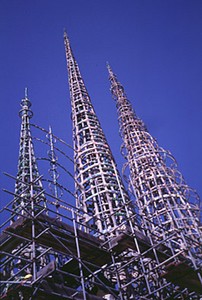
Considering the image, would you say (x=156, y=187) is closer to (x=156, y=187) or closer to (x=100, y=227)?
(x=156, y=187)

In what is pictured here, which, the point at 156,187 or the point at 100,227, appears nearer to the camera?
the point at 100,227

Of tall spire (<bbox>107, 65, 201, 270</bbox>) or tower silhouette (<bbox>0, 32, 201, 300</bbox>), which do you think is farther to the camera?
tall spire (<bbox>107, 65, 201, 270</bbox>)

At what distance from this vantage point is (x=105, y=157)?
93.8 feet

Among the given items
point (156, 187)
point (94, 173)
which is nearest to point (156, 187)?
point (156, 187)

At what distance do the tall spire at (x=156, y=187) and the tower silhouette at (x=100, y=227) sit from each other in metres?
0.09

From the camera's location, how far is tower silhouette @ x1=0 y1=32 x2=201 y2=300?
14.5 meters

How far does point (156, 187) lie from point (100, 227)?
29.8 ft

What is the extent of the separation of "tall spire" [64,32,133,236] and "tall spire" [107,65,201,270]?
2760mm

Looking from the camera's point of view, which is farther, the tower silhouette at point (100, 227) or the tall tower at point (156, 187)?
the tall tower at point (156, 187)

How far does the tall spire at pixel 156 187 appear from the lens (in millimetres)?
26141

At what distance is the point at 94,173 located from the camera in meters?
27.1

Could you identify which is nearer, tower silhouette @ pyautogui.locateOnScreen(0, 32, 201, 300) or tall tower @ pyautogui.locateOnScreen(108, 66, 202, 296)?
tower silhouette @ pyautogui.locateOnScreen(0, 32, 201, 300)

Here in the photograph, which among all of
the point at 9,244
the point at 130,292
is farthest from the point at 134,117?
the point at 9,244

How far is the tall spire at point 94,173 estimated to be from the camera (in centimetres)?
2289
